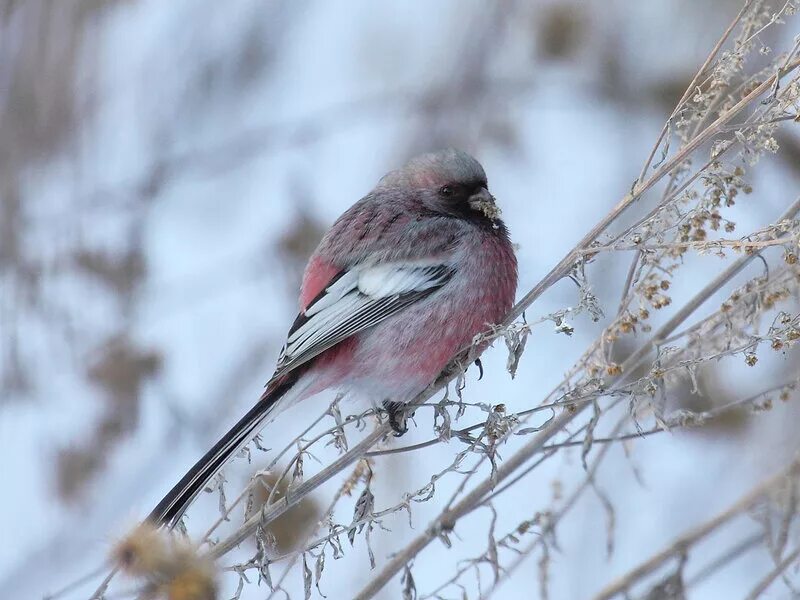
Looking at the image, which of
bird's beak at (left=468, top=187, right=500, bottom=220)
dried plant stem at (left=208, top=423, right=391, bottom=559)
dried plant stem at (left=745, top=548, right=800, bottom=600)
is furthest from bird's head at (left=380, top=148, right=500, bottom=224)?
dried plant stem at (left=745, top=548, right=800, bottom=600)

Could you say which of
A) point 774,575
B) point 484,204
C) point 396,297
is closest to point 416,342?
point 396,297

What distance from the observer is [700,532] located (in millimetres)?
2654

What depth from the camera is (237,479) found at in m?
3.84

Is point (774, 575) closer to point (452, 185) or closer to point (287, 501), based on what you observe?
point (287, 501)

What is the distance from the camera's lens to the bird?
3.59 meters

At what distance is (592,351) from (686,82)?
2.56m

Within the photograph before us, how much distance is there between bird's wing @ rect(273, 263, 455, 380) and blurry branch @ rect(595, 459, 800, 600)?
1.36 m

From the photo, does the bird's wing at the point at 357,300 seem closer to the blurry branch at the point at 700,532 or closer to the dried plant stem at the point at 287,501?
the dried plant stem at the point at 287,501

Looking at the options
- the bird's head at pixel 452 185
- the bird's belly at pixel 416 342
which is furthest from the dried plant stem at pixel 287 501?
the bird's head at pixel 452 185

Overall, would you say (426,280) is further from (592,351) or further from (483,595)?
(483,595)

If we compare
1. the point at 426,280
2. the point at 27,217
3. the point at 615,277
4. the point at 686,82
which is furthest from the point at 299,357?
the point at 686,82

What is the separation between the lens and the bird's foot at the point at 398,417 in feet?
10.7

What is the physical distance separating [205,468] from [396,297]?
1090mm

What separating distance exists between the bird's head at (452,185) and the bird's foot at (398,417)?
0.96 meters
